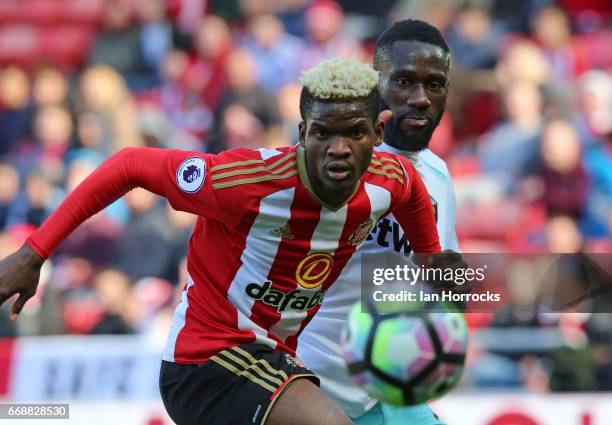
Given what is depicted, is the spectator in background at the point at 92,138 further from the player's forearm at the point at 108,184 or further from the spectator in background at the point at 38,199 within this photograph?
the player's forearm at the point at 108,184

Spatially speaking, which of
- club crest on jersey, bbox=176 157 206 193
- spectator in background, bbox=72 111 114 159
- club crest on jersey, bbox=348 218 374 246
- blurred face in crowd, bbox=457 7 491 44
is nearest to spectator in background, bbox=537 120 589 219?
blurred face in crowd, bbox=457 7 491 44

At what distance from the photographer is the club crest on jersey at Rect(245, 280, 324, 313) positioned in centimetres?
471

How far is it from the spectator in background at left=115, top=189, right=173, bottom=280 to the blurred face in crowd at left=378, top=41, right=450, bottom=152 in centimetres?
521

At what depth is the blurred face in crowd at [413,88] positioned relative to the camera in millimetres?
5309

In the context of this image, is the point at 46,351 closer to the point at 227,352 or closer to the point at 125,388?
the point at 125,388

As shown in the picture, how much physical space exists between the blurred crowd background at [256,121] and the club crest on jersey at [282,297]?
3466 mm

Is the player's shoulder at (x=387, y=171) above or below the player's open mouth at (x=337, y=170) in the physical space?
above

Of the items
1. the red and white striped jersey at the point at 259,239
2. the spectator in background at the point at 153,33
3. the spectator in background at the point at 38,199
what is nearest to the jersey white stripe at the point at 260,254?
the red and white striped jersey at the point at 259,239

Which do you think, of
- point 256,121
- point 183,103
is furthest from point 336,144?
point 183,103

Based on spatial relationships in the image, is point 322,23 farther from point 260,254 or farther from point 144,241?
point 260,254

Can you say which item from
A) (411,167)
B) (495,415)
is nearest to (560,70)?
(495,415)

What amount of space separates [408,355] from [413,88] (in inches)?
53.8

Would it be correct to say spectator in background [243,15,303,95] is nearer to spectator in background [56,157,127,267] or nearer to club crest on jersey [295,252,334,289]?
spectator in background [56,157,127,267]

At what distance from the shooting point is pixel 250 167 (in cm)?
455
